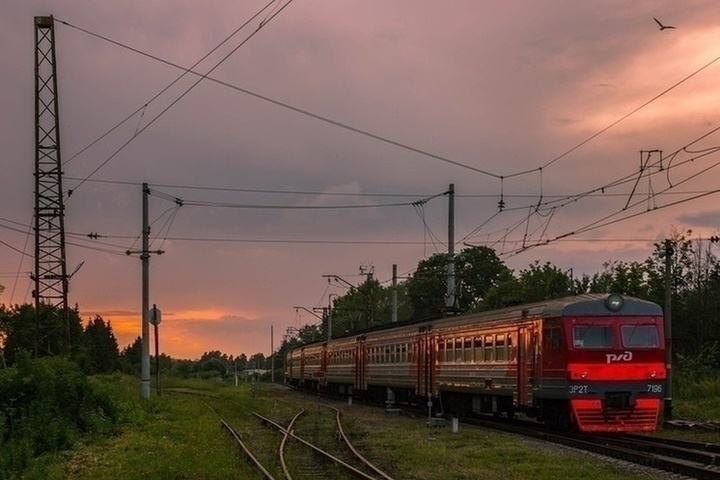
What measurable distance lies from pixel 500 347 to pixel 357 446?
17.9ft

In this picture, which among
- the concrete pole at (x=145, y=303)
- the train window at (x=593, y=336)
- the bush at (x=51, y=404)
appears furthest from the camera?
the concrete pole at (x=145, y=303)

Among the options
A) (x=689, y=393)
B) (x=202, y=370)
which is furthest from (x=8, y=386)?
(x=202, y=370)

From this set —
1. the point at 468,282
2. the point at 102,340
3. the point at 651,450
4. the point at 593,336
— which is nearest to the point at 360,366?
the point at 593,336

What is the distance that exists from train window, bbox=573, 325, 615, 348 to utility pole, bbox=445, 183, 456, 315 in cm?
1253

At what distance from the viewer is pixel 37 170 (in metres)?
41.2

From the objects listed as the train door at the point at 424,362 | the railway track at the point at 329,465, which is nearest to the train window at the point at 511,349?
the railway track at the point at 329,465

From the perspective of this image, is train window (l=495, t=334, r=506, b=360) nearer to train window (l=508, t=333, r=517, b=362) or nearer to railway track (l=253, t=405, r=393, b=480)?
train window (l=508, t=333, r=517, b=362)

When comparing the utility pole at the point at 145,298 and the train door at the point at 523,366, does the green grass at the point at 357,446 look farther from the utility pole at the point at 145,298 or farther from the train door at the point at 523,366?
the utility pole at the point at 145,298

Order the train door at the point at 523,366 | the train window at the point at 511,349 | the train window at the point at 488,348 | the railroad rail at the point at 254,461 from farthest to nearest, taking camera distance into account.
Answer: the train window at the point at 488,348, the train window at the point at 511,349, the train door at the point at 523,366, the railroad rail at the point at 254,461

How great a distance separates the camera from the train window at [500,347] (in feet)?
86.2

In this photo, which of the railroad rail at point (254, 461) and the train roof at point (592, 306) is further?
the train roof at point (592, 306)

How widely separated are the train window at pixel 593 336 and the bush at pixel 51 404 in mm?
12460

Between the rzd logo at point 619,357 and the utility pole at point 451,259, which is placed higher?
the utility pole at point 451,259

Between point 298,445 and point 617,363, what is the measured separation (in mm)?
7988
